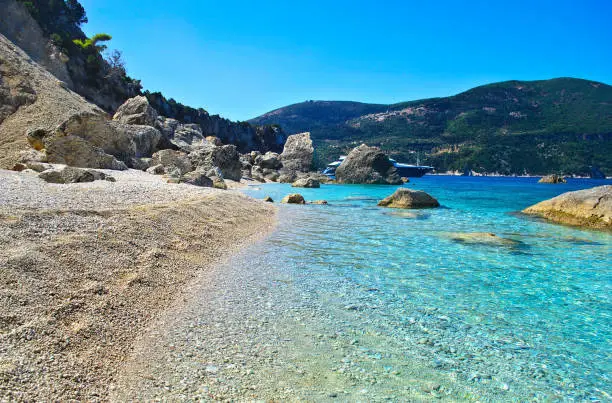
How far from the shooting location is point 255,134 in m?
114

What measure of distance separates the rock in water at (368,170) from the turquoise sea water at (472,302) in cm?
4726

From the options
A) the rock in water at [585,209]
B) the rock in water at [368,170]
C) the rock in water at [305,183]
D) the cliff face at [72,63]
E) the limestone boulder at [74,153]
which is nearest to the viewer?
the rock in water at [585,209]

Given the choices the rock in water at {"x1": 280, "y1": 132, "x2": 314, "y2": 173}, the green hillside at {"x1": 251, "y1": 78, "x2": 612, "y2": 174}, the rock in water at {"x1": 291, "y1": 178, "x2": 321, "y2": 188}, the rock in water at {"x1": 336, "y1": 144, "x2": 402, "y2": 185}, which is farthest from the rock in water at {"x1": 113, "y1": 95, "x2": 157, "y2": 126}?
the green hillside at {"x1": 251, "y1": 78, "x2": 612, "y2": 174}

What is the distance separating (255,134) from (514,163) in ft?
263

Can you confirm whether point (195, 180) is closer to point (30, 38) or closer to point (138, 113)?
point (138, 113)

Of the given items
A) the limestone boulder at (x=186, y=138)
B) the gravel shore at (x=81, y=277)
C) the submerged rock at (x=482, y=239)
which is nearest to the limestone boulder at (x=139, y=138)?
the limestone boulder at (x=186, y=138)

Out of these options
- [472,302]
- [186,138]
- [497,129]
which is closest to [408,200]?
[472,302]

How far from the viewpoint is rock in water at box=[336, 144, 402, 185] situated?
60.8 metres

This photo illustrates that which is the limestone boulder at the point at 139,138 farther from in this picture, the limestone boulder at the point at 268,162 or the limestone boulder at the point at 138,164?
the limestone boulder at the point at 268,162

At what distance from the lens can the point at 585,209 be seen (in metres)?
17.2

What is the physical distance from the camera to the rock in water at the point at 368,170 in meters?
60.8

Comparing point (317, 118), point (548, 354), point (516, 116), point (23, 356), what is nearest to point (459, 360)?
point (548, 354)

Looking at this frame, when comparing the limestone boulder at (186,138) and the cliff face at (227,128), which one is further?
the cliff face at (227,128)

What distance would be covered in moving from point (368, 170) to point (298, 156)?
14467 mm
